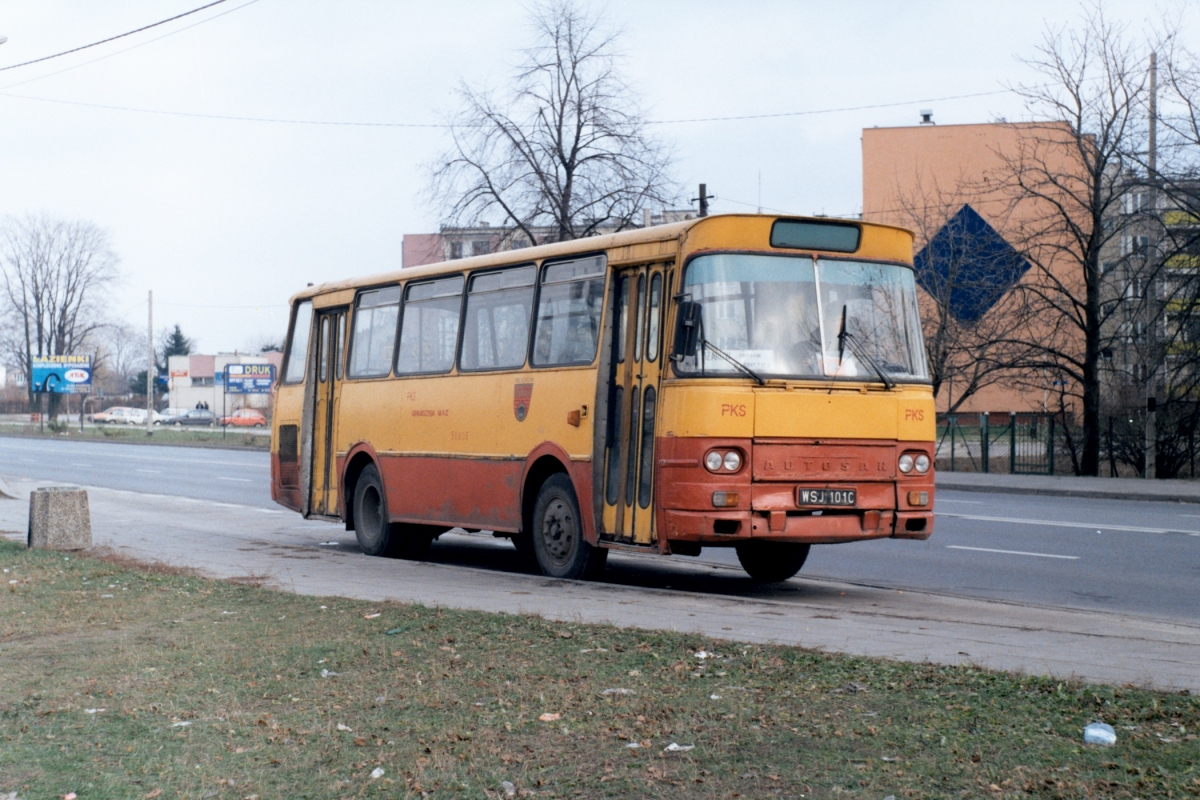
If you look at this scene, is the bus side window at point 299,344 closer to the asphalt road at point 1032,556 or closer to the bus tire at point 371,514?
the bus tire at point 371,514

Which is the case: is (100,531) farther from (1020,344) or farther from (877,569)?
(1020,344)

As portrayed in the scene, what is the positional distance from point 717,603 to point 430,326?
557cm

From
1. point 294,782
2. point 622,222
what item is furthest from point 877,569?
point 622,222

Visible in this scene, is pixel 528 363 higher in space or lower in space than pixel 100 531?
higher

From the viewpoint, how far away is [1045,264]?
3175 centimetres

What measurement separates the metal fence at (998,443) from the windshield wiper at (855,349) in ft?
71.0

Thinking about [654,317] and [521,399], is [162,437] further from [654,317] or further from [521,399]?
[654,317]

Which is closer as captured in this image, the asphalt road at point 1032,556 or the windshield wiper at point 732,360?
the windshield wiper at point 732,360

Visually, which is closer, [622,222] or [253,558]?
[253,558]

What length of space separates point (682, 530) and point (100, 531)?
10338mm

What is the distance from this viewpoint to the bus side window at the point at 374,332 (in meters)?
15.8

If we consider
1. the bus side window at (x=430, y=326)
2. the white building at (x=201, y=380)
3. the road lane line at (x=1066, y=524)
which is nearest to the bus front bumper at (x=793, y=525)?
the bus side window at (x=430, y=326)

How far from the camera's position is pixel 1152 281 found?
95.0 ft

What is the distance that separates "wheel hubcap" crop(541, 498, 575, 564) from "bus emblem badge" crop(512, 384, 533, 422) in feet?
3.07
